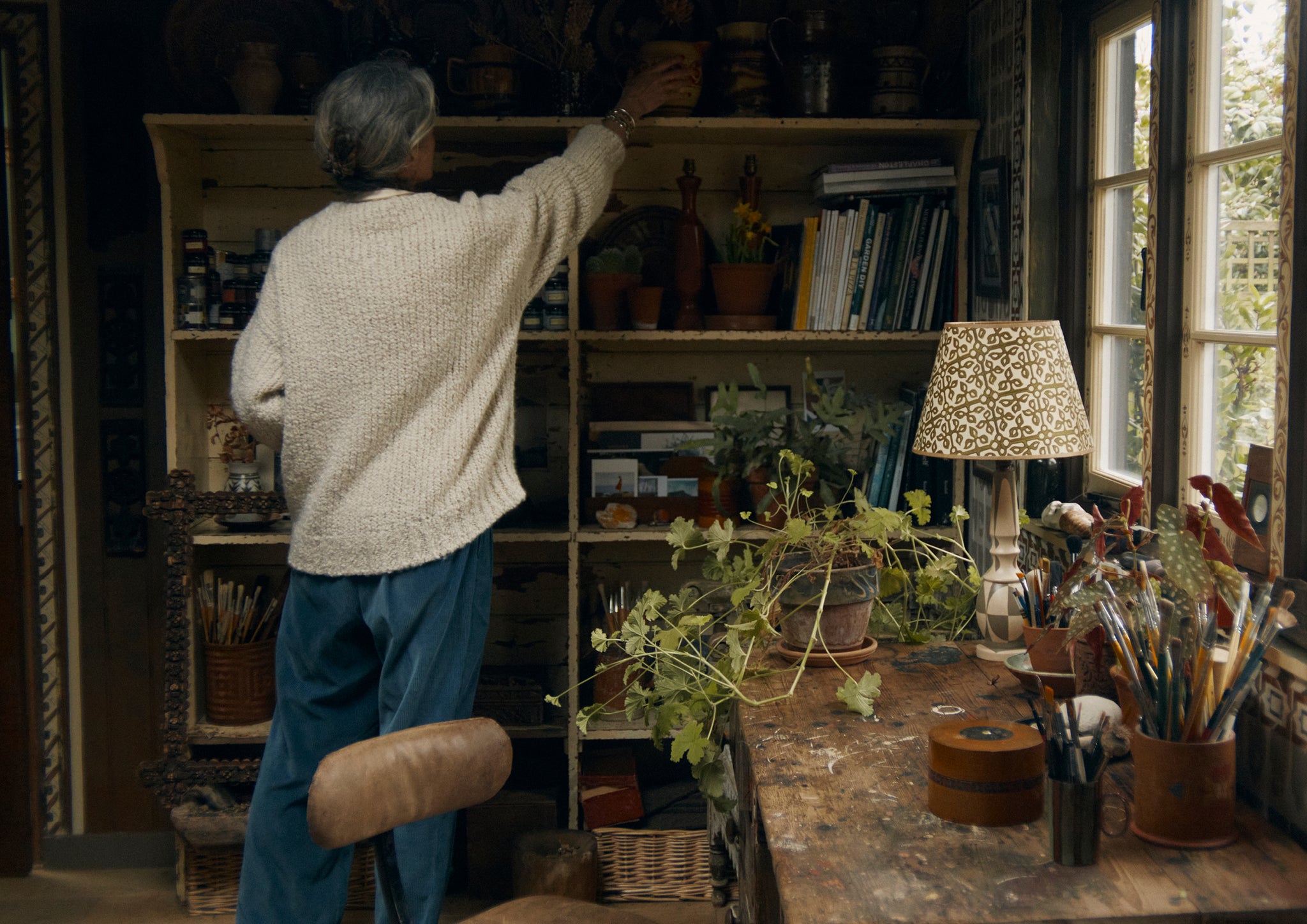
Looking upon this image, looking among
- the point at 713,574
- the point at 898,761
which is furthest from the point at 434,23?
the point at 898,761

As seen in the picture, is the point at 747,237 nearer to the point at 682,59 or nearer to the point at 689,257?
the point at 689,257

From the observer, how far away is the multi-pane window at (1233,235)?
175 cm

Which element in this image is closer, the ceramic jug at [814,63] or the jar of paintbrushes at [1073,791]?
the jar of paintbrushes at [1073,791]

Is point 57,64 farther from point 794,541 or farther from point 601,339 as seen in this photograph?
point 794,541

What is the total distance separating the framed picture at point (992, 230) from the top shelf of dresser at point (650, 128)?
5.7 inches

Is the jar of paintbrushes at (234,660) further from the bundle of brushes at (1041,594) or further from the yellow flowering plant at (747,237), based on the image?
the bundle of brushes at (1041,594)

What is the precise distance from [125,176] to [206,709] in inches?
56.1

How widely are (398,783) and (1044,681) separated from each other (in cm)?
96

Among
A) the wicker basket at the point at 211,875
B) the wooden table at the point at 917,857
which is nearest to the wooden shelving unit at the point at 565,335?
the wicker basket at the point at 211,875

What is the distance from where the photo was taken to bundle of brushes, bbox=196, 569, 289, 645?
2.94m

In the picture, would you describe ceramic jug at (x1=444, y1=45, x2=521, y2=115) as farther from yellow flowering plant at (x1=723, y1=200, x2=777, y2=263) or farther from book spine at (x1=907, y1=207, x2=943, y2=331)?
book spine at (x1=907, y1=207, x2=943, y2=331)

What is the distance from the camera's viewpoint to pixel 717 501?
2.80 m

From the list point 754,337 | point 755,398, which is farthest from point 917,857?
point 755,398

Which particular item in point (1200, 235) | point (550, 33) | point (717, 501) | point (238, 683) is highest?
point (550, 33)
